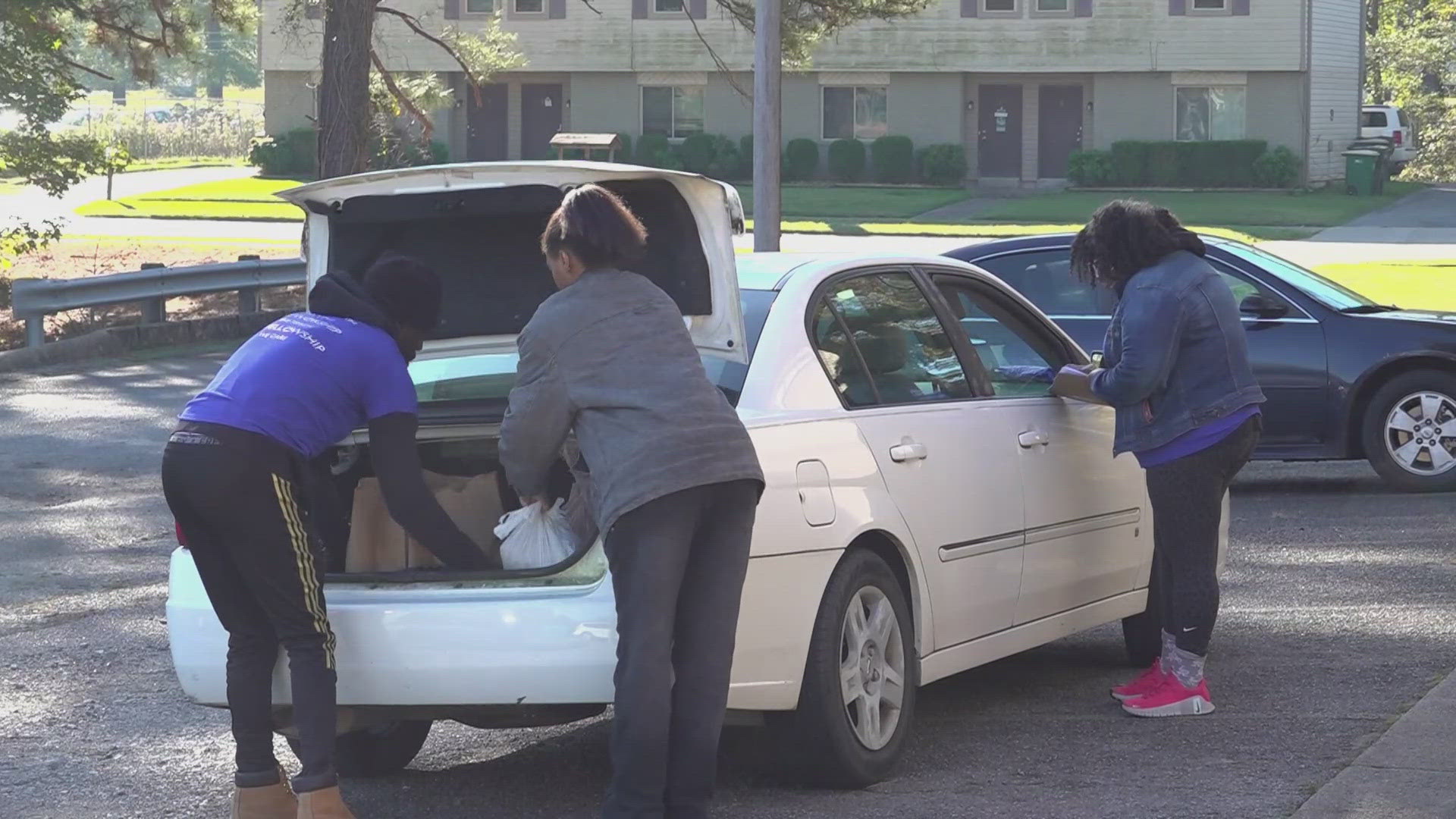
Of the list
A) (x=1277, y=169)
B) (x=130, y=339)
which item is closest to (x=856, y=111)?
(x=1277, y=169)

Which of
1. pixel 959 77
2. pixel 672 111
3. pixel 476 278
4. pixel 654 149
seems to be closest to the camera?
pixel 476 278

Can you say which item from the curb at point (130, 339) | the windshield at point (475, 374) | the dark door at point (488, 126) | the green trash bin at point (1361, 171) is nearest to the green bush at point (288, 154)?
the dark door at point (488, 126)

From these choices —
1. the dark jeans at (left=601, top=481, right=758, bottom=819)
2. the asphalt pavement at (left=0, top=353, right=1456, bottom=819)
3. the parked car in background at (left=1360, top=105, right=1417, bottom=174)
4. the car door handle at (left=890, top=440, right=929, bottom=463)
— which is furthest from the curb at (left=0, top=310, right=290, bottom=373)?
the parked car in background at (left=1360, top=105, right=1417, bottom=174)

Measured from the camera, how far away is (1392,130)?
178 ft

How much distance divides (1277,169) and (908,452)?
42149 millimetres

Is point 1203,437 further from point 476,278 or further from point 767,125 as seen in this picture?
point 767,125

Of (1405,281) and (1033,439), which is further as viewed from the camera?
(1405,281)

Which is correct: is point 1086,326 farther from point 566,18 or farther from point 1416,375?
point 566,18

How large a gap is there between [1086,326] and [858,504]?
620 centimetres

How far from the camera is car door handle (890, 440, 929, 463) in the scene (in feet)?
18.6

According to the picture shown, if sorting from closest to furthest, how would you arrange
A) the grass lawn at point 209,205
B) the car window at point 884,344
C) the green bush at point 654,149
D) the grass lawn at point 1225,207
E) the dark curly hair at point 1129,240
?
1. the car window at point 884,344
2. the dark curly hair at point 1129,240
3. the grass lawn at point 1225,207
4. the grass lawn at point 209,205
5. the green bush at point 654,149

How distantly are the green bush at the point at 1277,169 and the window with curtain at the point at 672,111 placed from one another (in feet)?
46.6

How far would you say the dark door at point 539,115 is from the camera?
2025 inches

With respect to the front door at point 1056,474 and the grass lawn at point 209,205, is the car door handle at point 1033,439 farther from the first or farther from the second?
the grass lawn at point 209,205
